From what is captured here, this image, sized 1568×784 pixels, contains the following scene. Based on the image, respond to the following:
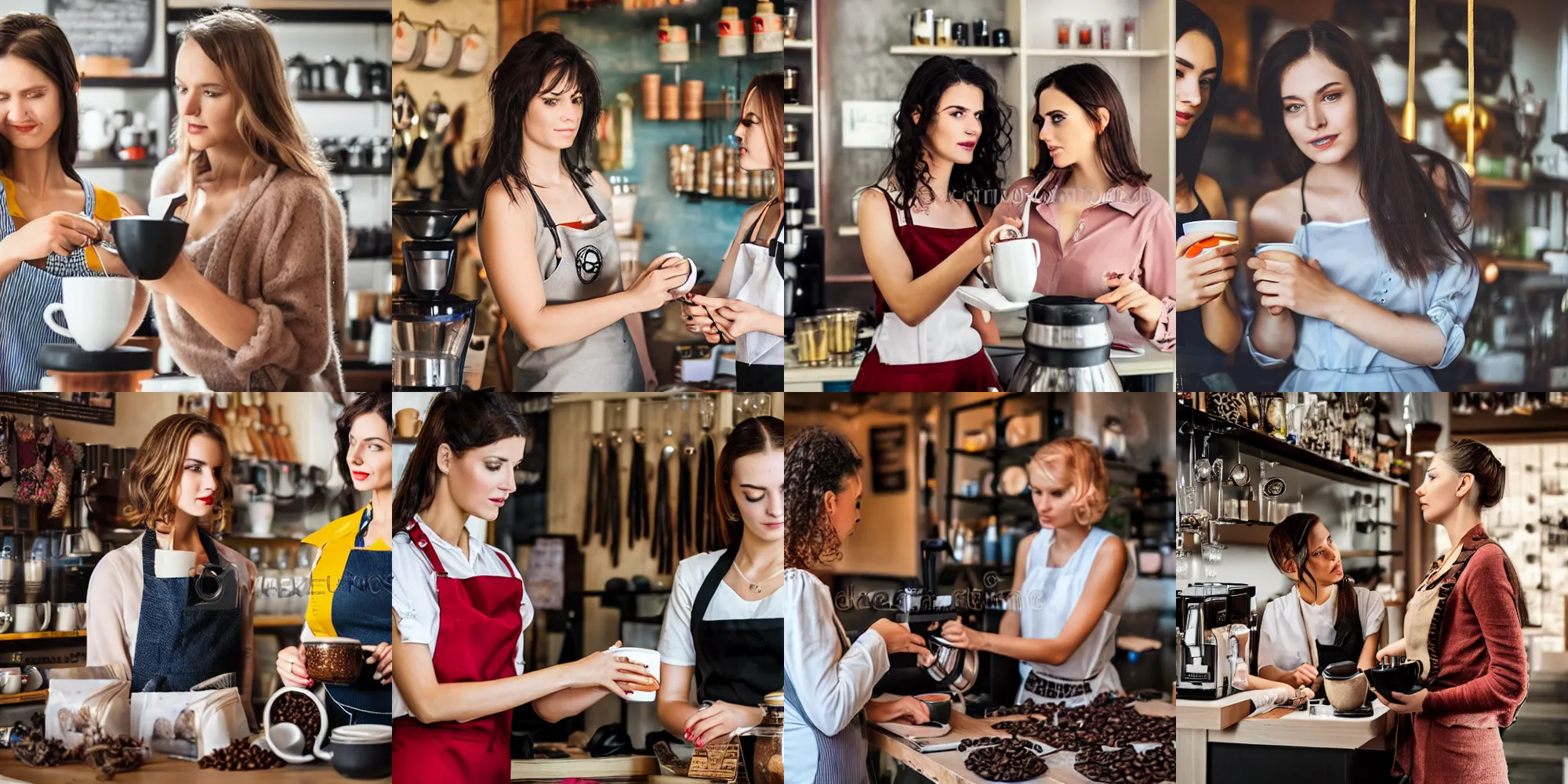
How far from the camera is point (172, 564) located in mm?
4359

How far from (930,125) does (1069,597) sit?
1.52m

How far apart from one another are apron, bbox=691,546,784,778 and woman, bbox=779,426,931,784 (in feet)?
0.17

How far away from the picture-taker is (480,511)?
14.2 ft

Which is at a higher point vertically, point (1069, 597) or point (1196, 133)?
point (1196, 133)

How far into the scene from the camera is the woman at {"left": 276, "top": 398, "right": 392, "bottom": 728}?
4.32 meters

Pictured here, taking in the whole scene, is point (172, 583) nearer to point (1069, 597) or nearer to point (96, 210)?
point (96, 210)

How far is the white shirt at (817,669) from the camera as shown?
14.0ft

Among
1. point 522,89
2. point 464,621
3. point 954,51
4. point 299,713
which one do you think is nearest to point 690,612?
point 464,621

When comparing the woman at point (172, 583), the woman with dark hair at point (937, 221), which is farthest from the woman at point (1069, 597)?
the woman at point (172, 583)

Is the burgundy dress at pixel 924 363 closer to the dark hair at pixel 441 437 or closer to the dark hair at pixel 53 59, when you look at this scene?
the dark hair at pixel 441 437

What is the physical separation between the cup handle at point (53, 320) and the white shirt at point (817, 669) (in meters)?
2.37

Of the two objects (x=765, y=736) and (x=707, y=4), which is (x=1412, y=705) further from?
(x=707, y=4)

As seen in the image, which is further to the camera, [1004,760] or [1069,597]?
[1069,597]

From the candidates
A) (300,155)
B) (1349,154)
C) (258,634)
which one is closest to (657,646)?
(258,634)
